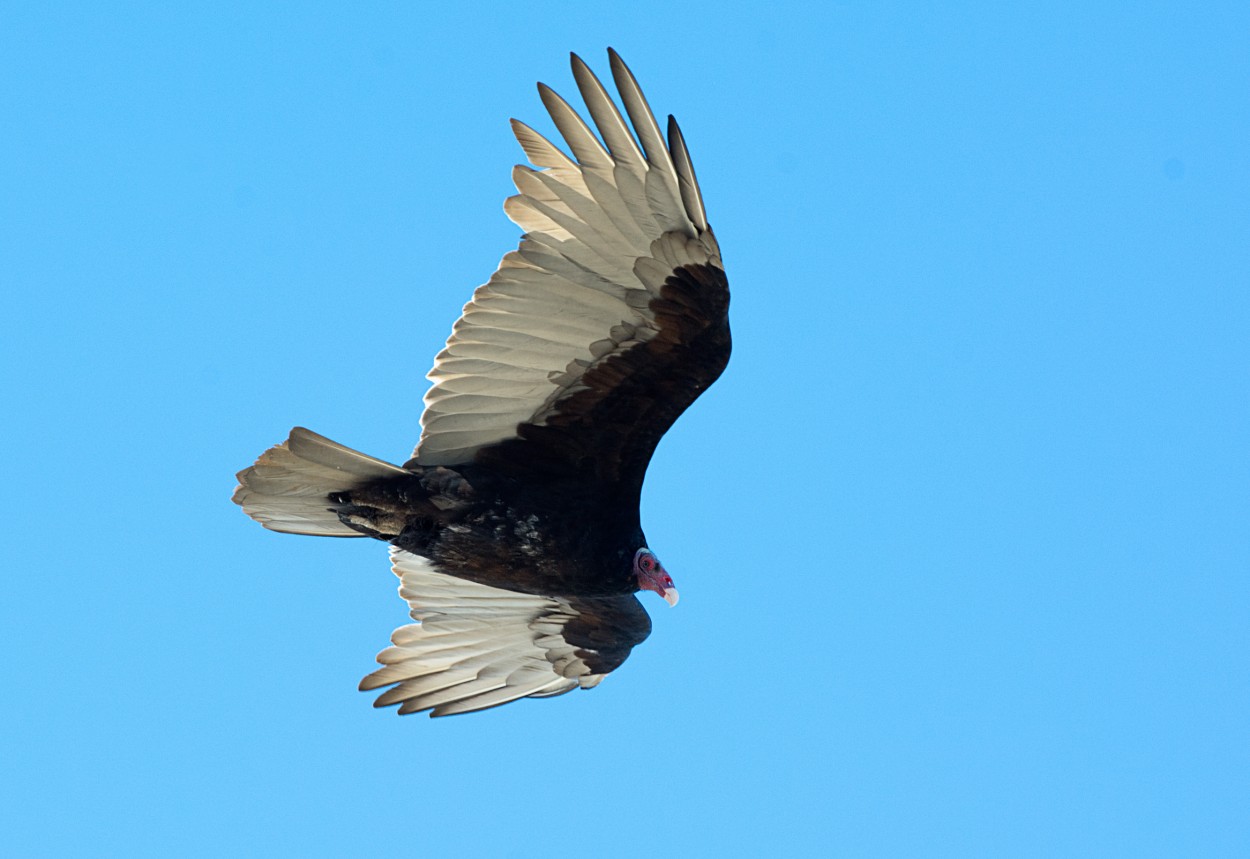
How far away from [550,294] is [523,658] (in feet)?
8.58

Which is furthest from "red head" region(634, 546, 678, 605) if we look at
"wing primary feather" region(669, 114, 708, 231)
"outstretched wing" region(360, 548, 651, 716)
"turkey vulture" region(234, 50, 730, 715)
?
"wing primary feather" region(669, 114, 708, 231)

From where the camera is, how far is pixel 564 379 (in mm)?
6434

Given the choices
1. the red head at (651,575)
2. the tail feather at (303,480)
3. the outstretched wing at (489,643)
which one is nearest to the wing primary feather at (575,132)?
the tail feather at (303,480)

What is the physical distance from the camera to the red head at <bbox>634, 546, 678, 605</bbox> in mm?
7012

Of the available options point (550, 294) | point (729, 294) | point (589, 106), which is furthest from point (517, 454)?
point (589, 106)

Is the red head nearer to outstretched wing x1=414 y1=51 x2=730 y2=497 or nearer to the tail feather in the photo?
outstretched wing x1=414 y1=51 x2=730 y2=497

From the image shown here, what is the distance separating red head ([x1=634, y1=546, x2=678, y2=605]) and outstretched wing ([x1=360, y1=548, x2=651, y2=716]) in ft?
2.20

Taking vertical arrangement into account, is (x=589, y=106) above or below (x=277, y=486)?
above

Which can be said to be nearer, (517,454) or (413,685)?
(517,454)

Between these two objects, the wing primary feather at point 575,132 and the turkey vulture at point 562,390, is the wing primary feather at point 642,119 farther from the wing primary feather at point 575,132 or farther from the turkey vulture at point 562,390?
the wing primary feather at point 575,132

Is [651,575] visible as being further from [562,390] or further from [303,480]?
[303,480]

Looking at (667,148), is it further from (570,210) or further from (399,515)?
(399,515)

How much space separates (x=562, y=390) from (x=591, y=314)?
1.40 ft

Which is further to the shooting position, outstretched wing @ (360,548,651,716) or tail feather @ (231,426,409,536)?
outstretched wing @ (360,548,651,716)
